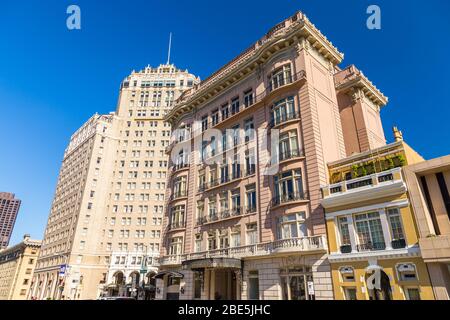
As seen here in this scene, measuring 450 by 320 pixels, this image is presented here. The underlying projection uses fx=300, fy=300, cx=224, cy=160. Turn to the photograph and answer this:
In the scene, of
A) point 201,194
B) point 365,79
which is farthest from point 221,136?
point 365,79

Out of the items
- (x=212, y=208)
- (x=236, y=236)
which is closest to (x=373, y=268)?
(x=236, y=236)

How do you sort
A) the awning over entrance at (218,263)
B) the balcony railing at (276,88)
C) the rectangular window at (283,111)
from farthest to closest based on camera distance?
the rectangular window at (283,111), the balcony railing at (276,88), the awning over entrance at (218,263)

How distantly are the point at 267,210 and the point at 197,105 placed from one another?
2061cm

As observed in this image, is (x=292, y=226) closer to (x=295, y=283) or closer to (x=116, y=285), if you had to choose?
(x=295, y=283)

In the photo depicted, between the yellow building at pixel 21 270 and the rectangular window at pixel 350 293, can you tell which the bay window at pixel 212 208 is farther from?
the yellow building at pixel 21 270

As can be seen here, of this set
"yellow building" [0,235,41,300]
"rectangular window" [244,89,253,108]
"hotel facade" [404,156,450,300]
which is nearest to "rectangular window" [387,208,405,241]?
"hotel facade" [404,156,450,300]

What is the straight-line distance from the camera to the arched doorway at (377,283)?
19797 millimetres

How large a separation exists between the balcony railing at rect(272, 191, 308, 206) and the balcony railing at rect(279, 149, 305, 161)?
3562 millimetres

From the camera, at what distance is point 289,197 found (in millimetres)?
26734

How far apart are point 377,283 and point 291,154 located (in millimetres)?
12586

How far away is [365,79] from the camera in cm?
3512

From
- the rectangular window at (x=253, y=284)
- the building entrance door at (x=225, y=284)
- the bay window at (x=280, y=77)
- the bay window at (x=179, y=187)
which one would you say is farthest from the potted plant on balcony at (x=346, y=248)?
the bay window at (x=179, y=187)

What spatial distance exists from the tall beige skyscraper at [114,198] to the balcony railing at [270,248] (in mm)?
43601
